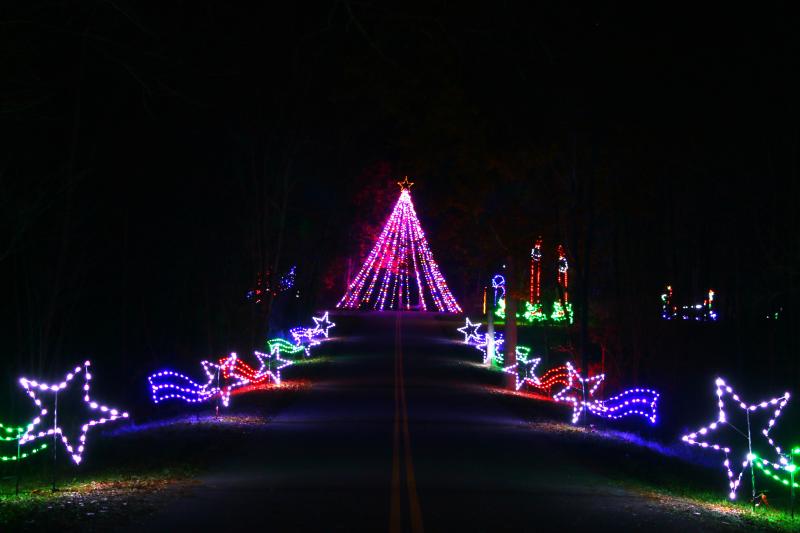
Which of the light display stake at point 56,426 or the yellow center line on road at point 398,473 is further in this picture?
the light display stake at point 56,426

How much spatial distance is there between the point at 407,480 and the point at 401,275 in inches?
2982

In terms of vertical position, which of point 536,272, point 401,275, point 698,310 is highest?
point 401,275

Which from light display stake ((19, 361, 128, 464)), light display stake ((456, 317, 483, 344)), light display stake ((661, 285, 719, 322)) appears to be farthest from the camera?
light display stake ((456, 317, 483, 344))

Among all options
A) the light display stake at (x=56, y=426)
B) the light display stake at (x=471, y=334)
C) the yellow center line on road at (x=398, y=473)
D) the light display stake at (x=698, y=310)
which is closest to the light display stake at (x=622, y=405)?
the yellow center line on road at (x=398, y=473)

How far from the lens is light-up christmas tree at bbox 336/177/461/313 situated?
73.4m

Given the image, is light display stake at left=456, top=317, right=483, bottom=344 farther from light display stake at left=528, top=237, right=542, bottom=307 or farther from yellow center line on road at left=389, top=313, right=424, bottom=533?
yellow center line on road at left=389, top=313, right=424, bottom=533

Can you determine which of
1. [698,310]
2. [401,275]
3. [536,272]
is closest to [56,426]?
[536,272]

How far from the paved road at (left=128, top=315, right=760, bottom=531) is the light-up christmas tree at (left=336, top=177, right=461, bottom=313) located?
45.5 metres

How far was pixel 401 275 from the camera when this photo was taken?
8988 cm

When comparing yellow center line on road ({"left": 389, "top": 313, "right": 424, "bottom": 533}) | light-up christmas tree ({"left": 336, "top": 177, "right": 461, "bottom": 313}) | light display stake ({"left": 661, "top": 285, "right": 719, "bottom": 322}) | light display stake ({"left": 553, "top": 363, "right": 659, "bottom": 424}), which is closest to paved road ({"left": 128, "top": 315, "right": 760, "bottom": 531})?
yellow center line on road ({"left": 389, "top": 313, "right": 424, "bottom": 533})

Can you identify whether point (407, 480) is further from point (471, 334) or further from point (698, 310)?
point (471, 334)

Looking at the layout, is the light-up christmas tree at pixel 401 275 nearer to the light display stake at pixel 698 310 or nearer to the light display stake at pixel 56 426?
the light display stake at pixel 698 310

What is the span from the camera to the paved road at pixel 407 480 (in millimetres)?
11383

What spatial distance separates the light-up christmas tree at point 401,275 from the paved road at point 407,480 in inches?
1791
